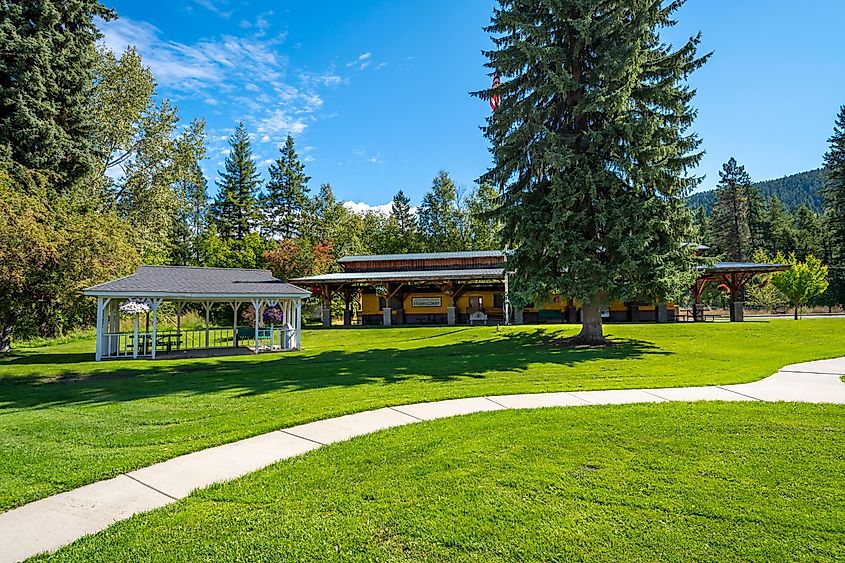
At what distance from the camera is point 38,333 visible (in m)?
24.0

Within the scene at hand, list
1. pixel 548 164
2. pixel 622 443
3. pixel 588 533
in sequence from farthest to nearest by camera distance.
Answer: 1. pixel 548 164
2. pixel 622 443
3. pixel 588 533

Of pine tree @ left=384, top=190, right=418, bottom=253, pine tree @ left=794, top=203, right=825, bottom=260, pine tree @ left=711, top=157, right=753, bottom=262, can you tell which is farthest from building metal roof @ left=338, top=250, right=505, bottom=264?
pine tree @ left=794, top=203, right=825, bottom=260

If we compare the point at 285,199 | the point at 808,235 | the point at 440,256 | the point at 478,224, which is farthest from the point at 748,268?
the point at 285,199

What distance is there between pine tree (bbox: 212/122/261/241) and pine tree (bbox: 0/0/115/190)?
23.4 m

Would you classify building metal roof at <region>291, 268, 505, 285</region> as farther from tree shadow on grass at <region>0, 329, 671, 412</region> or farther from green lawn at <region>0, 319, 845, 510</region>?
tree shadow on grass at <region>0, 329, 671, 412</region>

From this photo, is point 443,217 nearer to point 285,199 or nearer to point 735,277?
point 285,199

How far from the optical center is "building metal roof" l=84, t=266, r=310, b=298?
16469mm

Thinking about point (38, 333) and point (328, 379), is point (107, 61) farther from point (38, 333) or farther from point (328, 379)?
point (328, 379)

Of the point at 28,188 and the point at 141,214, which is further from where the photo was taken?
the point at 141,214

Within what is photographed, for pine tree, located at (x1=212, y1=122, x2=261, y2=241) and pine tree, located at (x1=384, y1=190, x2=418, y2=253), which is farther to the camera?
pine tree, located at (x1=212, y1=122, x2=261, y2=241)

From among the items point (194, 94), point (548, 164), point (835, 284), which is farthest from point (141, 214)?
point (835, 284)

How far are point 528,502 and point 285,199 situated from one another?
5455 centimetres

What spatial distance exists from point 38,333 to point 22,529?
85.5 ft

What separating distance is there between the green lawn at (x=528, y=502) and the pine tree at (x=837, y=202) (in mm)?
54228
